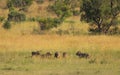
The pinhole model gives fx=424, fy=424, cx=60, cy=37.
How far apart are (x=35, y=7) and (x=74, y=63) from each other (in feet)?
159

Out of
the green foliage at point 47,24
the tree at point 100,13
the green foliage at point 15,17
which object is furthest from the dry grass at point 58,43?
the green foliage at point 15,17

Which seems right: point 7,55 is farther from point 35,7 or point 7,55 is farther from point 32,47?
point 35,7

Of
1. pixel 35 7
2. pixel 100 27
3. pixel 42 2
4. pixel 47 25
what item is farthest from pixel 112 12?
pixel 42 2

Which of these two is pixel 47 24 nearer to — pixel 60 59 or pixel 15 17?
pixel 15 17

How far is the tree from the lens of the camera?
30178 mm

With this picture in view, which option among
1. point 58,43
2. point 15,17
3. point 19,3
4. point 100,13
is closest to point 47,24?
point 100,13

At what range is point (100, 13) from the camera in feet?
98.2

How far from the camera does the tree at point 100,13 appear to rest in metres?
30.2

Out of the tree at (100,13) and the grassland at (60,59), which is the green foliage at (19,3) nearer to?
the tree at (100,13)

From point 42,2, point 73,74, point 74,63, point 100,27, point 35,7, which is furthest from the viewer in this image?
point 42,2

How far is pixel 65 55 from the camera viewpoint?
18.1m

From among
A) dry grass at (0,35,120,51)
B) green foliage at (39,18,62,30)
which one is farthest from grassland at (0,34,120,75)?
green foliage at (39,18,62,30)

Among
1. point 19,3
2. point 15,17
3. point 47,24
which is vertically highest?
point 19,3

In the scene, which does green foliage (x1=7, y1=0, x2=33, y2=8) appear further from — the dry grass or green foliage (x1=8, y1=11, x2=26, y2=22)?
the dry grass
